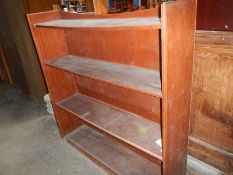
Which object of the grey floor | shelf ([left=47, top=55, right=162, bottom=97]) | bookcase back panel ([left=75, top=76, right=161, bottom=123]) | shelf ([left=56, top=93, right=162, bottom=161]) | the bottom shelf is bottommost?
the grey floor

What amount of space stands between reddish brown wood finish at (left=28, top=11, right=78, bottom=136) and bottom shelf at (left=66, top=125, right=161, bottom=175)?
0.24 metres

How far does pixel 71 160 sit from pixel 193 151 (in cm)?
124

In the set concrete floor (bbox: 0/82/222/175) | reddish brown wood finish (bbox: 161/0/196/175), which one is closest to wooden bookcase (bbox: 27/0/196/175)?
reddish brown wood finish (bbox: 161/0/196/175)

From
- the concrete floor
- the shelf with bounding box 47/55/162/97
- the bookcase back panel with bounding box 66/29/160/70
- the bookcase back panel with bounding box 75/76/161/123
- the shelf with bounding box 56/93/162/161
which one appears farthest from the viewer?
the concrete floor

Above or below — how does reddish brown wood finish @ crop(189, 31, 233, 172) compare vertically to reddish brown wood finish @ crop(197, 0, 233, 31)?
below

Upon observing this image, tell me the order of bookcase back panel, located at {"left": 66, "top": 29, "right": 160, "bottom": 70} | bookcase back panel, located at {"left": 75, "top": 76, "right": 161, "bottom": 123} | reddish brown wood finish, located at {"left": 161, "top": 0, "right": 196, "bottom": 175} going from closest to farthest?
reddish brown wood finish, located at {"left": 161, "top": 0, "right": 196, "bottom": 175} < bookcase back panel, located at {"left": 66, "top": 29, "right": 160, "bottom": 70} < bookcase back panel, located at {"left": 75, "top": 76, "right": 161, "bottom": 123}

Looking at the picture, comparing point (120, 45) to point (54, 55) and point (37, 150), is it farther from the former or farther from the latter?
point (37, 150)

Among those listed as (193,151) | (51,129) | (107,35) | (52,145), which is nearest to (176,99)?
(193,151)

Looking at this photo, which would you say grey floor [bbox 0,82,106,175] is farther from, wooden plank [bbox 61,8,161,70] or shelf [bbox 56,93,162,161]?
wooden plank [bbox 61,8,161,70]

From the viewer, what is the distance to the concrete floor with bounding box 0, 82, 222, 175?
2.06 meters

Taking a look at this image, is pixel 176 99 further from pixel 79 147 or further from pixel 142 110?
pixel 79 147

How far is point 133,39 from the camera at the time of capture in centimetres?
150

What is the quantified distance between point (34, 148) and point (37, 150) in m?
0.06

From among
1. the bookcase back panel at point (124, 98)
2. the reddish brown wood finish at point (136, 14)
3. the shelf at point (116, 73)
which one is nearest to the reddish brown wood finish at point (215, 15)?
the reddish brown wood finish at point (136, 14)
